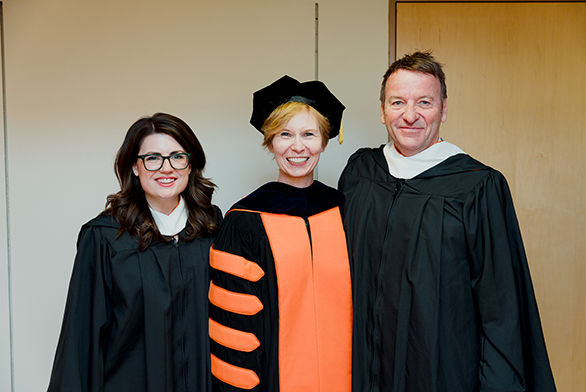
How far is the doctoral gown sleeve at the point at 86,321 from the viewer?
1605mm

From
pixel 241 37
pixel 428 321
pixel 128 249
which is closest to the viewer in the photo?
pixel 428 321

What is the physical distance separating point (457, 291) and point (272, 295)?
71 cm

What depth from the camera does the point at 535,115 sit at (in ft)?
8.68

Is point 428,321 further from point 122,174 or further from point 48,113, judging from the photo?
point 48,113

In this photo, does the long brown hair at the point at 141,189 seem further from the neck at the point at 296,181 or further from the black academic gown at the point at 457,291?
the black academic gown at the point at 457,291

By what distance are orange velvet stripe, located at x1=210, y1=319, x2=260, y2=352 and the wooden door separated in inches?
71.7

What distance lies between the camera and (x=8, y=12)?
258cm

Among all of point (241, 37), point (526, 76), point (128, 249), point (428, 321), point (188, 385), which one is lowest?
point (188, 385)

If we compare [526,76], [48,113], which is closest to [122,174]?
[48,113]

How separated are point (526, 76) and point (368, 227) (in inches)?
68.2

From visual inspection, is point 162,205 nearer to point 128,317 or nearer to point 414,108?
point 128,317

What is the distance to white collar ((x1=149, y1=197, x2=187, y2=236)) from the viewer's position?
Answer: 1778 mm

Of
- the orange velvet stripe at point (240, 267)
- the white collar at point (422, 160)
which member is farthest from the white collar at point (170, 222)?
the white collar at point (422, 160)

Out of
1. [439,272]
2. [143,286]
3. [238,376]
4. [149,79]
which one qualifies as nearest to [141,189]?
[143,286]
